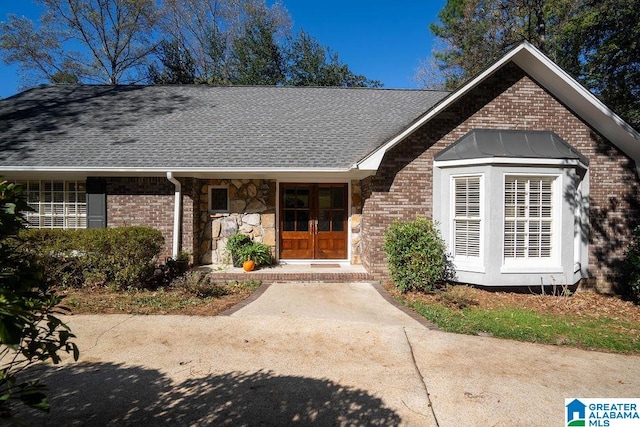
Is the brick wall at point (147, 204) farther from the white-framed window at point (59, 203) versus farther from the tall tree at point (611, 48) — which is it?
the tall tree at point (611, 48)

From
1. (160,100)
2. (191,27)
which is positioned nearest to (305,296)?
(160,100)

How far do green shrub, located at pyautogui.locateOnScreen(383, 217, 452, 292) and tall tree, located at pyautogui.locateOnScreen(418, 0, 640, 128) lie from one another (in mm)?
7144

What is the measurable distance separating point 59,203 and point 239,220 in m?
4.81

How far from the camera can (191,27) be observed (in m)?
25.1

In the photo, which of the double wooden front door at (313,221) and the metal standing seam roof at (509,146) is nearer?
the metal standing seam roof at (509,146)

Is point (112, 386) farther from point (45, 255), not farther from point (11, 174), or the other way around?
point (11, 174)

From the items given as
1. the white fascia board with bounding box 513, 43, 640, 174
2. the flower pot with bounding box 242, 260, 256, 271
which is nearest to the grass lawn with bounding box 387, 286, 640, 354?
the flower pot with bounding box 242, 260, 256, 271

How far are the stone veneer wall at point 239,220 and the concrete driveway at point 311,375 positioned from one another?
397 centimetres

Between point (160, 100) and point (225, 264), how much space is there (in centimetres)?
681

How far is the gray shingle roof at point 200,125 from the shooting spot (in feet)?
29.6

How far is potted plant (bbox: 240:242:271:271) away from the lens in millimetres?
9071

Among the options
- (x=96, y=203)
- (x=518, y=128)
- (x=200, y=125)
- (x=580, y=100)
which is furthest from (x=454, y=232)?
(x=96, y=203)

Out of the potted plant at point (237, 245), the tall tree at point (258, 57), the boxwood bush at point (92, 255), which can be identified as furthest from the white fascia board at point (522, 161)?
the tall tree at point (258, 57)

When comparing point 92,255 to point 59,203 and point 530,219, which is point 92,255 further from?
point 530,219
